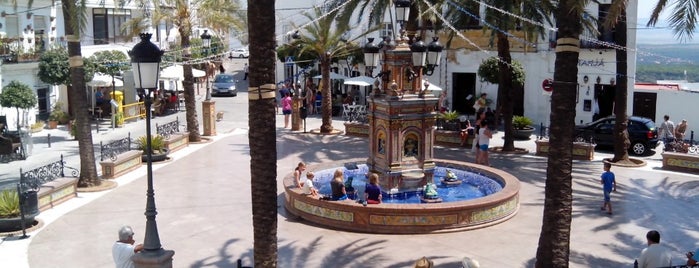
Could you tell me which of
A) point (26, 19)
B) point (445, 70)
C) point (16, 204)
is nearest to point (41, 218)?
point (16, 204)

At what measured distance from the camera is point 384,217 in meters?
14.1

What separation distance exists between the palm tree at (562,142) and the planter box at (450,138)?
14861 millimetres

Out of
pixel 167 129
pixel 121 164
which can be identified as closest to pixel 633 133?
pixel 167 129

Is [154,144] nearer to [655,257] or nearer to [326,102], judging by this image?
[326,102]

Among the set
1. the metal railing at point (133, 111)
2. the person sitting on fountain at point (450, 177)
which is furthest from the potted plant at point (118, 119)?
the person sitting on fountain at point (450, 177)

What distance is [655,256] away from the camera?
9945mm

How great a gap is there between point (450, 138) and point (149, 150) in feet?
55.8

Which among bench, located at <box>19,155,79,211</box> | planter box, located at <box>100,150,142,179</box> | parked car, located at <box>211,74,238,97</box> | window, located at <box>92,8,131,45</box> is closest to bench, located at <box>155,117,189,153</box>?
planter box, located at <box>100,150,142,179</box>

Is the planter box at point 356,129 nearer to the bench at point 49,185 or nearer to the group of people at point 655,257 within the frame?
the bench at point 49,185

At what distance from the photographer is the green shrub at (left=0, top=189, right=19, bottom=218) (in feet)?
47.2

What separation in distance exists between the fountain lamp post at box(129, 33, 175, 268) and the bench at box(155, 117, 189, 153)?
43.8ft

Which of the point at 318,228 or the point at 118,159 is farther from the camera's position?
the point at 118,159

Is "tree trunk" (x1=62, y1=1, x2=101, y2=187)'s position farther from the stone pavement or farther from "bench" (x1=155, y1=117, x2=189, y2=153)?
"bench" (x1=155, y1=117, x2=189, y2=153)

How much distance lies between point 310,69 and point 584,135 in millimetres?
18493
